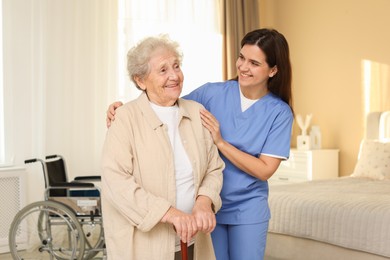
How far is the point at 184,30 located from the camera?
5520 millimetres

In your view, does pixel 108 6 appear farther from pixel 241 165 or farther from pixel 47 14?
pixel 241 165

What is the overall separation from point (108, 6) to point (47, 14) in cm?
60

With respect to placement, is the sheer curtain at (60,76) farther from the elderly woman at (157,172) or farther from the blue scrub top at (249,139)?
the elderly woman at (157,172)

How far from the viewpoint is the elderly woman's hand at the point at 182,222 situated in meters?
1.53

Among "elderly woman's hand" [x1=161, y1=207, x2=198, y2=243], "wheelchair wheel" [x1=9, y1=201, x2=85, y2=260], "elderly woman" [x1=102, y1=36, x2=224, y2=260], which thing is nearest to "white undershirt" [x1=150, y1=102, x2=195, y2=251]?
"elderly woman" [x1=102, y1=36, x2=224, y2=260]

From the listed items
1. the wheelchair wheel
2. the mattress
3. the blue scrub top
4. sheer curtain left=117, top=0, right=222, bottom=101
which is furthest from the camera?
sheer curtain left=117, top=0, right=222, bottom=101

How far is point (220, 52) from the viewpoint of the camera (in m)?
5.83

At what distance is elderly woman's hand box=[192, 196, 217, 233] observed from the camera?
61.7 inches

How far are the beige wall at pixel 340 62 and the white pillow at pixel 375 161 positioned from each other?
2.61 feet

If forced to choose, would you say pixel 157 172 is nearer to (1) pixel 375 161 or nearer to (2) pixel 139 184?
(2) pixel 139 184

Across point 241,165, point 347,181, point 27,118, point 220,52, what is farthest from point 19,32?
point 241,165

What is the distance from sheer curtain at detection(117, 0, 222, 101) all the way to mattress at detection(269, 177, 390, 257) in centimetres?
214

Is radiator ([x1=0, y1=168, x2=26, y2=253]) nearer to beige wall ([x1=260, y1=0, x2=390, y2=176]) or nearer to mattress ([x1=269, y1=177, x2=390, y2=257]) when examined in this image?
mattress ([x1=269, y1=177, x2=390, y2=257])

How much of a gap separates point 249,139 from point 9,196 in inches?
115
